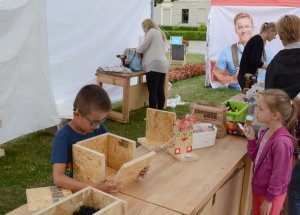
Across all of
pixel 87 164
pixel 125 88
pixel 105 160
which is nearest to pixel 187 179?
pixel 105 160

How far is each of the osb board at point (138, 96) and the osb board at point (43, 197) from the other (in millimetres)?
4549

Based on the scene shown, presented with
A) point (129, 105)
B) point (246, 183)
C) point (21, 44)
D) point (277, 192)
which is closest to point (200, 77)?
point (129, 105)

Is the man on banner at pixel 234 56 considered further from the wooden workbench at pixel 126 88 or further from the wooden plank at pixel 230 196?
the wooden plank at pixel 230 196

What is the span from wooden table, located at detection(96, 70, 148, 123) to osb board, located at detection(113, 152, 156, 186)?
3.94 metres

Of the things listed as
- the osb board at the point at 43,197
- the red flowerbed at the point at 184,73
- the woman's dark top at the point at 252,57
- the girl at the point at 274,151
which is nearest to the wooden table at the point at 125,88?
the woman's dark top at the point at 252,57

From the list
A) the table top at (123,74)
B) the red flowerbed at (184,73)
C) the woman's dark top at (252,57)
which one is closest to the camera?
the woman's dark top at (252,57)

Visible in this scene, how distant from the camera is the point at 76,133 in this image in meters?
1.90

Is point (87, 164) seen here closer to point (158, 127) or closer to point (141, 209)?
point (141, 209)

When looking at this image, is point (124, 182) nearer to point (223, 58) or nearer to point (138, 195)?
point (138, 195)

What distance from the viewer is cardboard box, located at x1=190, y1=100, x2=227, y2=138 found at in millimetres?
2732

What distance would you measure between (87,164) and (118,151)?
270mm

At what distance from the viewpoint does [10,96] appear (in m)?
3.99

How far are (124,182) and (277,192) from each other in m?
0.95

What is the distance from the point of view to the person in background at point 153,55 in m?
5.81
